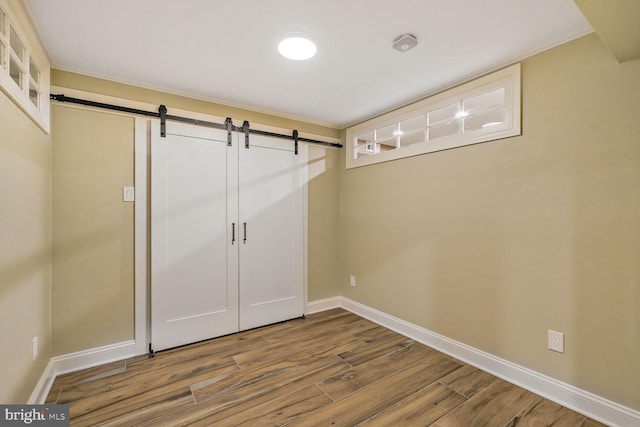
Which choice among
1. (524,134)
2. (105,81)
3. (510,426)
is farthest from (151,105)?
(510,426)

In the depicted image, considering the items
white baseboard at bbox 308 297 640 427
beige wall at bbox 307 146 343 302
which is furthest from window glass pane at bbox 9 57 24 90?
white baseboard at bbox 308 297 640 427

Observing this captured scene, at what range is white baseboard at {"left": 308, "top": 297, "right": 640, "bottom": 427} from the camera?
168 centimetres

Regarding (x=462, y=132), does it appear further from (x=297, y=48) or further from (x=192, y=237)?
(x=192, y=237)

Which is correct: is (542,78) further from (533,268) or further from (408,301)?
(408,301)

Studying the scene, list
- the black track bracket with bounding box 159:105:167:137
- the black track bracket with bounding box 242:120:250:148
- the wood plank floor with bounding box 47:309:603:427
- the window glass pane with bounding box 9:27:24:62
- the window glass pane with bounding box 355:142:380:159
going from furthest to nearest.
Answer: the window glass pane with bounding box 355:142:380:159, the black track bracket with bounding box 242:120:250:148, the black track bracket with bounding box 159:105:167:137, the wood plank floor with bounding box 47:309:603:427, the window glass pane with bounding box 9:27:24:62

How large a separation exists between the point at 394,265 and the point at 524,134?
5.47 feet

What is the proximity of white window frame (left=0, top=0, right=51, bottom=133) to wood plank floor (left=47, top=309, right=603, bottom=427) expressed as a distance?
1880 mm

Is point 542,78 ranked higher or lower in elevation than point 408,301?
higher

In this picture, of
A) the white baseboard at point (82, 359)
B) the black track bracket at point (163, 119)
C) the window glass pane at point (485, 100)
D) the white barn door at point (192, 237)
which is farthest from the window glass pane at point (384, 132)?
the white baseboard at point (82, 359)

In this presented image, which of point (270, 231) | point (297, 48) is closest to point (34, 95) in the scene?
point (297, 48)

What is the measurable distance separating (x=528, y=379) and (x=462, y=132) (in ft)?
6.38

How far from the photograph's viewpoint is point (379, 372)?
7.42 feet

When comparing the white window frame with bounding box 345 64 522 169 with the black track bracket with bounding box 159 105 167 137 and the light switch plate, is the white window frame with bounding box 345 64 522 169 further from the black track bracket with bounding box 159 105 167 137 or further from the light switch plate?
the light switch plate

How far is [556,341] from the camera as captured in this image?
1913 millimetres
